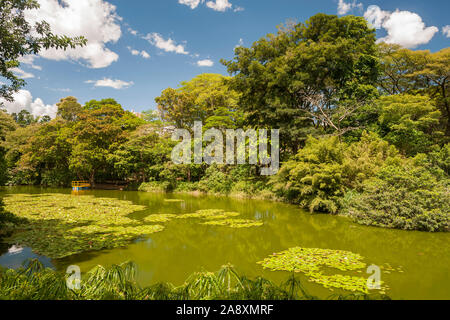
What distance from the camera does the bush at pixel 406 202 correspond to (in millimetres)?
5984

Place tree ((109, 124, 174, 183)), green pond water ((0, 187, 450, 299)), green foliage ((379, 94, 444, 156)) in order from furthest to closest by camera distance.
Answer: tree ((109, 124, 174, 183)) → green foliage ((379, 94, 444, 156)) → green pond water ((0, 187, 450, 299))

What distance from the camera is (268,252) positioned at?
4.85 meters

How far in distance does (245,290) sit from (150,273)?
2.62m

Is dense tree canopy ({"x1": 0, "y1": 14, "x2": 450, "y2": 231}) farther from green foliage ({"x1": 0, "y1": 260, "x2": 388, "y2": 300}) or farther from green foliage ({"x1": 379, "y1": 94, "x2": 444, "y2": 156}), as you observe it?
green foliage ({"x1": 0, "y1": 260, "x2": 388, "y2": 300})

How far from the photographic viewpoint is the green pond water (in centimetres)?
361

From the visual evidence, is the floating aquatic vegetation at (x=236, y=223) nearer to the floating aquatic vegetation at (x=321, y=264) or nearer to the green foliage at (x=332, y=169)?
the floating aquatic vegetation at (x=321, y=264)

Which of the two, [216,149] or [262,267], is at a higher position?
[216,149]

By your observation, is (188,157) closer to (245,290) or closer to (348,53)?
(348,53)

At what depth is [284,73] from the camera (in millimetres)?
12352

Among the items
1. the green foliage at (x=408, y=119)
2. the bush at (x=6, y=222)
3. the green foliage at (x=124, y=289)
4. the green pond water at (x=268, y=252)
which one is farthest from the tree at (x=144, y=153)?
the green foliage at (x=124, y=289)

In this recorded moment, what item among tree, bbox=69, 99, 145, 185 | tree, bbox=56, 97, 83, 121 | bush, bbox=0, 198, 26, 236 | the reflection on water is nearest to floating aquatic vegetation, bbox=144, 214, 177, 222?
the reflection on water

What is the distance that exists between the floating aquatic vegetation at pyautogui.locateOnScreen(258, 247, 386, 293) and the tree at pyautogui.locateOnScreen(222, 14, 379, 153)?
8478mm
